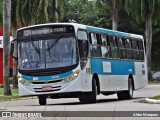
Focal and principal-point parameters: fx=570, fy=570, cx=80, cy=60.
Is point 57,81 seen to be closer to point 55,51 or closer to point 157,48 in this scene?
point 55,51

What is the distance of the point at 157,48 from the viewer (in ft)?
251

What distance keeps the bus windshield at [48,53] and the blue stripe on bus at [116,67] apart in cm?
168

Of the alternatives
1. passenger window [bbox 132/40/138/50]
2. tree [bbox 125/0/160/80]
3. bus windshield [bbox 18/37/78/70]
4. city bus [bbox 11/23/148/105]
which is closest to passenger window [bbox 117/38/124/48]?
passenger window [bbox 132/40/138/50]

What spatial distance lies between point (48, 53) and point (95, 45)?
267 centimetres

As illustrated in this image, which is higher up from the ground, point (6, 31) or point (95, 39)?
point (6, 31)

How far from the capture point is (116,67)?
90.3ft

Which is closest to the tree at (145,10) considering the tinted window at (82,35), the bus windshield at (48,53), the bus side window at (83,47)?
the tinted window at (82,35)

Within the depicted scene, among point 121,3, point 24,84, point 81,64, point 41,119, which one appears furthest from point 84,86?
point 121,3

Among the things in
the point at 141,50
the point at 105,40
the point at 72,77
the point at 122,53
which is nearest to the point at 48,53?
the point at 72,77

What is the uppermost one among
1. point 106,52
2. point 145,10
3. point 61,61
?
point 145,10

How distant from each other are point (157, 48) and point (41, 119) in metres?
61.8

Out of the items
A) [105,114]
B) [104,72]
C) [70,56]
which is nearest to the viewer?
[105,114]

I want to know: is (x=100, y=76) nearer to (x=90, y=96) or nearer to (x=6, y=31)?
(x=90, y=96)

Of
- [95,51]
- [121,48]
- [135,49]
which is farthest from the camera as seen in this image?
[135,49]
